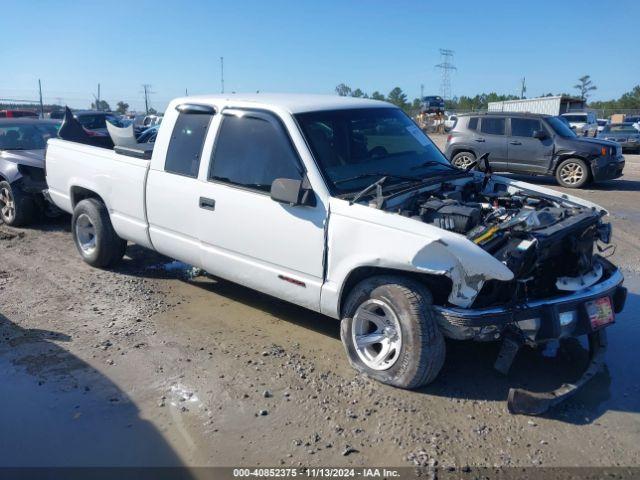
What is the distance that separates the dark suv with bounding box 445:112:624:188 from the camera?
1304cm

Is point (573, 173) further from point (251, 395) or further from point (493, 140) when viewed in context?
point (251, 395)

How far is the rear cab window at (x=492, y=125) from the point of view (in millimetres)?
14227

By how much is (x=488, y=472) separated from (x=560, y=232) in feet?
5.28

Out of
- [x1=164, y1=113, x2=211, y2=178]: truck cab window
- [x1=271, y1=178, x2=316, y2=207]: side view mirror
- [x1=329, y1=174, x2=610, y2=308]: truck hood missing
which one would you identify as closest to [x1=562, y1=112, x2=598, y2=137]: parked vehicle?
[x1=329, y1=174, x2=610, y2=308]: truck hood missing

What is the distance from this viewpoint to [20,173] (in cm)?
809

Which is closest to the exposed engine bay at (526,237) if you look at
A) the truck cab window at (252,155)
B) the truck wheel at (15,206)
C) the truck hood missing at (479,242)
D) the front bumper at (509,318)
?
the truck hood missing at (479,242)

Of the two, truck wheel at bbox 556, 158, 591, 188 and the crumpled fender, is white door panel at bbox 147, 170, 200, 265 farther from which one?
truck wheel at bbox 556, 158, 591, 188

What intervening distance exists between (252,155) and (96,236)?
2558mm

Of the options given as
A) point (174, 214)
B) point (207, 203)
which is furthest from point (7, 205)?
point (207, 203)

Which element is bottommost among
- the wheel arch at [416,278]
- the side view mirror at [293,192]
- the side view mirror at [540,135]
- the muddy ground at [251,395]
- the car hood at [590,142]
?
the muddy ground at [251,395]

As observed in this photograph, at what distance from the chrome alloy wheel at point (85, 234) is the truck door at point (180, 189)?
1.38m

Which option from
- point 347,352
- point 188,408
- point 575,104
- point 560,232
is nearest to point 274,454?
point 188,408

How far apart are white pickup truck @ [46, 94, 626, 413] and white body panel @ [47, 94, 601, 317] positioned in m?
0.01

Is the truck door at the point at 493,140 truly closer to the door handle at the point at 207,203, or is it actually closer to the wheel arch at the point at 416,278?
the door handle at the point at 207,203
